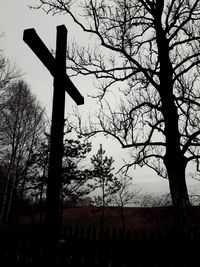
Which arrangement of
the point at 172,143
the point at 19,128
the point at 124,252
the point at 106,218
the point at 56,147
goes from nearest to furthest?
the point at 56,147 → the point at 124,252 → the point at 172,143 → the point at 19,128 → the point at 106,218

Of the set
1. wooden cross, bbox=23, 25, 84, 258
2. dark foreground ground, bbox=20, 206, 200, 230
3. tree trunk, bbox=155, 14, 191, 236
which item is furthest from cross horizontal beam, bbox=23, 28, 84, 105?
dark foreground ground, bbox=20, 206, 200, 230

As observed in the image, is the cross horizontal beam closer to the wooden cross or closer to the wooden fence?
the wooden cross

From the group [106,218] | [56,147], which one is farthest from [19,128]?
[56,147]

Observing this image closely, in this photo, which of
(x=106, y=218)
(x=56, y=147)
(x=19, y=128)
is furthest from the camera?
(x=106, y=218)

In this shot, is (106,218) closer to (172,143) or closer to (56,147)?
(172,143)

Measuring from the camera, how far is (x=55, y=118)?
2.88 m

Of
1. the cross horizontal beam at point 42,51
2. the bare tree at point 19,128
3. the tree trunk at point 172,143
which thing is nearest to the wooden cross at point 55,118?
the cross horizontal beam at point 42,51

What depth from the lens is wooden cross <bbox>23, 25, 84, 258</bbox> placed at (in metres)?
2.59

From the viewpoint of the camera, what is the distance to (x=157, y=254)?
13.4 feet

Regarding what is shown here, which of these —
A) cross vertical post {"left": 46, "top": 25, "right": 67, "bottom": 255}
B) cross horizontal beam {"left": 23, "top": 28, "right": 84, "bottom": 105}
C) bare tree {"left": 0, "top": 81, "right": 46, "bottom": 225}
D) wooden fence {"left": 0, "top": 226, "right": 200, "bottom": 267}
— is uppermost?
bare tree {"left": 0, "top": 81, "right": 46, "bottom": 225}

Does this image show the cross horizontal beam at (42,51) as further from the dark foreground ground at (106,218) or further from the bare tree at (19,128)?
the dark foreground ground at (106,218)

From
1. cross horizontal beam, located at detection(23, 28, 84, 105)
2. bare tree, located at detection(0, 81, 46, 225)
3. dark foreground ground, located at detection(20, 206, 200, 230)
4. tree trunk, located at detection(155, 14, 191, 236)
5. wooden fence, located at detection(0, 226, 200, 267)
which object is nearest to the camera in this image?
cross horizontal beam, located at detection(23, 28, 84, 105)

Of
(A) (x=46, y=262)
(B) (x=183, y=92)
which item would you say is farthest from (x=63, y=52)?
(B) (x=183, y=92)

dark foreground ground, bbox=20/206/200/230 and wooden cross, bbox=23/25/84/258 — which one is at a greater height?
wooden cross, bbox=23/25/84/258
